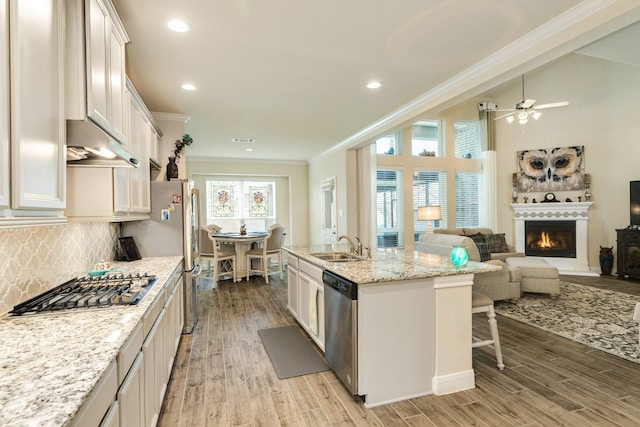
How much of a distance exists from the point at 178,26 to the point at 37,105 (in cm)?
142

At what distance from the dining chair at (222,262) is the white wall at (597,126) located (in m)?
6.82

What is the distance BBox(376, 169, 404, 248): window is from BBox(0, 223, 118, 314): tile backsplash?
5553 mm

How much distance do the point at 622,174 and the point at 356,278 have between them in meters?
6.90

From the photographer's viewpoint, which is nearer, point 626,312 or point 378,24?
point 378,24

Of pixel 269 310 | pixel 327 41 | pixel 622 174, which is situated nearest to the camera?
pixel 327 41

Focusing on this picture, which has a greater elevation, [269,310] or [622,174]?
[622,174]

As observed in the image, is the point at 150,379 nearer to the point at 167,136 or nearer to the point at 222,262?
the point at 167,136

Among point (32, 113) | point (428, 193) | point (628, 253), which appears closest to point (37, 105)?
point (32, 113)

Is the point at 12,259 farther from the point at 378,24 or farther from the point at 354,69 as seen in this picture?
the point at 354,69

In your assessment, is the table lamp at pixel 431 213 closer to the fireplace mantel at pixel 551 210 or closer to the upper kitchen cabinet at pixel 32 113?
the fireplace mantel at pixel 551 210

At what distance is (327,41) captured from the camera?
2518mm

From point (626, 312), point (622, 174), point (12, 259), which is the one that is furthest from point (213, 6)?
point (622, 174)

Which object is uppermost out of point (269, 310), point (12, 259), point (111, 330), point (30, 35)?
point (30, 35)

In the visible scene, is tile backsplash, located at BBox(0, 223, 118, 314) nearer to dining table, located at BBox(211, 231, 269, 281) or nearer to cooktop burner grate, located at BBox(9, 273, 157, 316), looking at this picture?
cooktop burner grate, located at BBox(9, 273, 157, 316)
